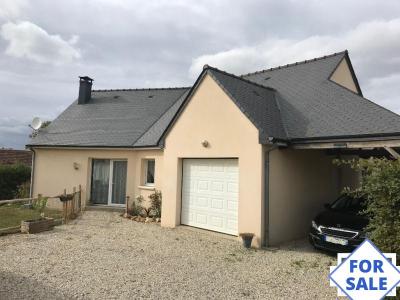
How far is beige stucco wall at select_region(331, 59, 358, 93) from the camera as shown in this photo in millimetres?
13791

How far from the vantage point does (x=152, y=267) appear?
6.95 metres

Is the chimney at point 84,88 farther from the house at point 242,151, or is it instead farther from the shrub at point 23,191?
the shrub at point 23,191

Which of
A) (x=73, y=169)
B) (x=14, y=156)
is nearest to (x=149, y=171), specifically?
(x=73, y=169)

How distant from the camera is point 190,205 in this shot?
36.1 feet

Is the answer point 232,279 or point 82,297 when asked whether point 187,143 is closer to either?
point 232,279

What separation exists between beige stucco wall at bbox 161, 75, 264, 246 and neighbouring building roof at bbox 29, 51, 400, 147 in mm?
319

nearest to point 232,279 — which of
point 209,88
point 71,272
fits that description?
point 71,272

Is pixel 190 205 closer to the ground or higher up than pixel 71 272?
higher up

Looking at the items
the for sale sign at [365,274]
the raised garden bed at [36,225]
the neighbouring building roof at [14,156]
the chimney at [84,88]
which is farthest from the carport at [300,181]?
the neighbouring building roof at [14,156]

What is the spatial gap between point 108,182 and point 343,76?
40.4ft

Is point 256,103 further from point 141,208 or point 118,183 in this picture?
point 118,183

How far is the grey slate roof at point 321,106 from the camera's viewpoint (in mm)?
8548

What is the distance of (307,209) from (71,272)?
7.58 meters

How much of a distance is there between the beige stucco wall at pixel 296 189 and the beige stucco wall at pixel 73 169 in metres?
6.00
